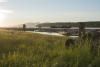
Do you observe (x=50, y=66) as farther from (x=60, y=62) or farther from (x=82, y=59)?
(x=82, y=59)

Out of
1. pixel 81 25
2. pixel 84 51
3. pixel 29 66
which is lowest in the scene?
pixel 29 66

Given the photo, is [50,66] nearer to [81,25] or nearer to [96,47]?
[96,47]

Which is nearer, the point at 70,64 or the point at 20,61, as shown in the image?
the point at 70,64

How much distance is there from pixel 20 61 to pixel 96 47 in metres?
2.85

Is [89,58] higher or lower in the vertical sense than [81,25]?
lower

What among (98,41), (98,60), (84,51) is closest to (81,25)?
(98,41)

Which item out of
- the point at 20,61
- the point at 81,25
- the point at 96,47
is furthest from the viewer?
the point at 81,25

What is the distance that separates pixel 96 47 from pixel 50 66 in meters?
2.04

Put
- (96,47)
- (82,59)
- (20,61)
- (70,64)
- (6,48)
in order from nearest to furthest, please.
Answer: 1. (70,64)
2. (82,59)
3. (20,61)
4. (96,47)
5. (6,48)

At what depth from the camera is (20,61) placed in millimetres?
4746

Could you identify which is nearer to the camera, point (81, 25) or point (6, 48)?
point (6, 48)

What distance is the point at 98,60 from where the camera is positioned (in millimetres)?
4164

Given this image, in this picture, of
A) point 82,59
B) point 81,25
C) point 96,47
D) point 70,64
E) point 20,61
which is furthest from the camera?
point 81,25

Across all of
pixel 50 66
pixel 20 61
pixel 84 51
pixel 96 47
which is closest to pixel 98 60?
pixel 84 51
